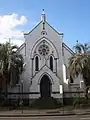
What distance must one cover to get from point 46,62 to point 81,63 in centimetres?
940

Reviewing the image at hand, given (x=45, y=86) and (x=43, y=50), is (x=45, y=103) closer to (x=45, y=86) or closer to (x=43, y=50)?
(x=45, y=86)

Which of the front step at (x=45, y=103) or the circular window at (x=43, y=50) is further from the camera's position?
the circular window at (x=43, y=50)

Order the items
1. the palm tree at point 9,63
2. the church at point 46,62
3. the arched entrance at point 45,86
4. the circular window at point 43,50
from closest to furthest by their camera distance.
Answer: the palm tree at point 9,63
the church at point 46,62
the arched entrance at point 45,86
the circular window at point 43,50

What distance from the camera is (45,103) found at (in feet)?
144

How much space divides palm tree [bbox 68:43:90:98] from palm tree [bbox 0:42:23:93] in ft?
30.0

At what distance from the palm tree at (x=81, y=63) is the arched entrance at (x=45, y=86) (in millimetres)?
6213

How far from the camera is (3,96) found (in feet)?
149

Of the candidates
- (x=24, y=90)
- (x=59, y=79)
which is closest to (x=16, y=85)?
(x=24, y=90)

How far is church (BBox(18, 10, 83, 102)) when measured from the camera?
155 ft

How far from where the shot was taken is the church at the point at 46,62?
47312 mm

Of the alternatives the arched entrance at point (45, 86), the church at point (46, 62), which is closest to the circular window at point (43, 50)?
the church at point (46, 62)

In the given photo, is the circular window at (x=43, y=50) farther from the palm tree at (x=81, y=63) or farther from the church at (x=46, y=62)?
the palm tree at (x=81, y=63)

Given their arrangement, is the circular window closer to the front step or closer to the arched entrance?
the arched entrance

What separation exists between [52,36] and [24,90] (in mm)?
12206
